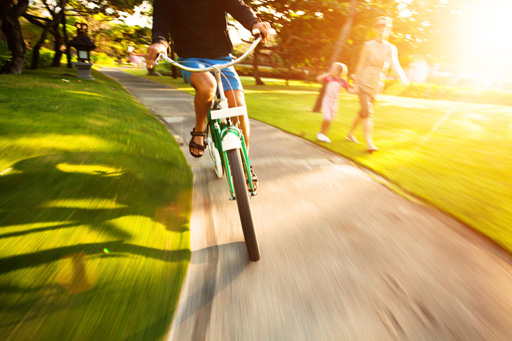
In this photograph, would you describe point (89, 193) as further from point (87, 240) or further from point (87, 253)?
point (87, 253)

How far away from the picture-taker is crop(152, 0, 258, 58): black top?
283 cm

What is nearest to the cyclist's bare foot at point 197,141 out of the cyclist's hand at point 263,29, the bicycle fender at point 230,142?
the bicycle fender at point 230,142

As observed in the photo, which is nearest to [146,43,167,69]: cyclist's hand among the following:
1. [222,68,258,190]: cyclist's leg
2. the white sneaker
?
[222,68,258,190]: cyclist's leg

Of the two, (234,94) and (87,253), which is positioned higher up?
(234,94)

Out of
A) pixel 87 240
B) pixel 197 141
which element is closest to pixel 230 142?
pixel 197 141

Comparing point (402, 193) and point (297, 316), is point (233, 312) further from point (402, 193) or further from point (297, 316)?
point (402, 193)

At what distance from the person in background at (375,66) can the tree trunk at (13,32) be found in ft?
48.6

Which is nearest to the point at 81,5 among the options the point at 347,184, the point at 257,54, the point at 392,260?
the point at 257,54

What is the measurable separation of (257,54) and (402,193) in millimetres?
25665

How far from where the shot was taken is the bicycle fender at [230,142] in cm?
231

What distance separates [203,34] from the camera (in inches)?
118

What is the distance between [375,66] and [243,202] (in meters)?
4.56

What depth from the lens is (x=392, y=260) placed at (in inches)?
96.8

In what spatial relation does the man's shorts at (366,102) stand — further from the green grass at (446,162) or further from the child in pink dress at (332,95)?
the child in pink dress at (332,95)
